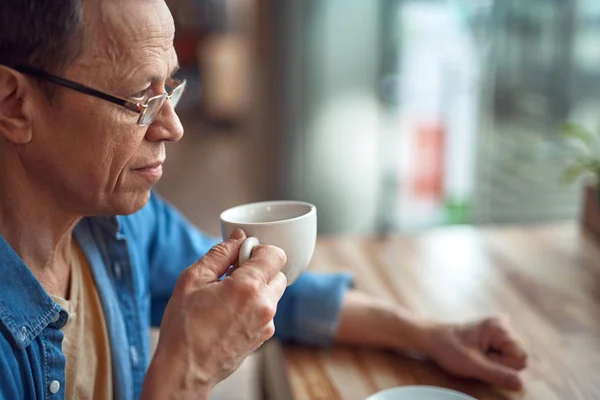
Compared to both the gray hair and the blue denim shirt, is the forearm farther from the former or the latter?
the gray hair

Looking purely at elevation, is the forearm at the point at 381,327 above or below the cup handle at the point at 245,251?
below

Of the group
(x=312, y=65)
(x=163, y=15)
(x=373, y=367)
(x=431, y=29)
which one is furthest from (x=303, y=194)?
(x=163, y=15)

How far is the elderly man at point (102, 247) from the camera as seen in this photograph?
79 cm

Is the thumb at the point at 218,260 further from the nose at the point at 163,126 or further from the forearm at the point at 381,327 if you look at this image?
the forearm at the point at 381,327

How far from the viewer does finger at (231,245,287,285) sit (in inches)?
31.2

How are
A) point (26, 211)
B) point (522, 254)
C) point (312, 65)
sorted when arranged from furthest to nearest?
point (312, 65), point (522, 254), point (26, 211)

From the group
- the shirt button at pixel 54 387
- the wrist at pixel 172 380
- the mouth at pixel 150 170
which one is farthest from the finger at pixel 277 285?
the shirt button at pixel 54 387

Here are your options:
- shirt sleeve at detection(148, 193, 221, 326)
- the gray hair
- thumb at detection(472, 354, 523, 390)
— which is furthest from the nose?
thumb at detection(472, 354, 523, 390)

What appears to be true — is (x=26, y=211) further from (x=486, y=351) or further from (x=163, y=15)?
(x=486, y=351)

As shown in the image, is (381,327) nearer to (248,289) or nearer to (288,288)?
(288,288)

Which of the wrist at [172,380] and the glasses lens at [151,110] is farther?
the glasses lens at [151,110]

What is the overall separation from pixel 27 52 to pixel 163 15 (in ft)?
0.60

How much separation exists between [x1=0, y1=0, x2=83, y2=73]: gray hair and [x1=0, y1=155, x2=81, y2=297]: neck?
0.17 metres

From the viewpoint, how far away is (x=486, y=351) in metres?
1.10
